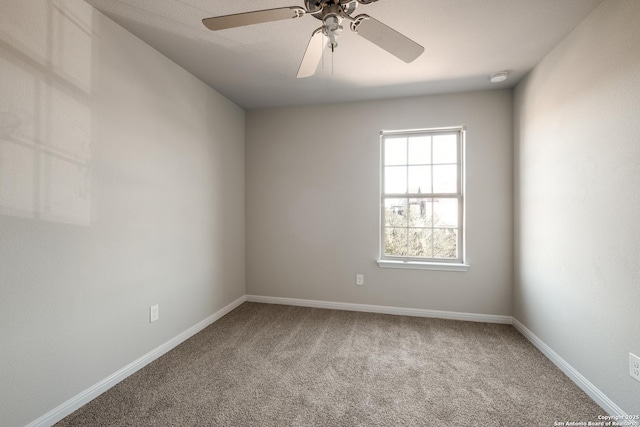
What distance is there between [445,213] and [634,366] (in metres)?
1.92

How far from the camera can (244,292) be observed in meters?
3.72

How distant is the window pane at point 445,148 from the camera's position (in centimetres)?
320

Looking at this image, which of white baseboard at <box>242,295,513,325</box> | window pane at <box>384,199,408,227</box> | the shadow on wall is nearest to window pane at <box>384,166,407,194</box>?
window pane at <box>384,199,408,227</box>

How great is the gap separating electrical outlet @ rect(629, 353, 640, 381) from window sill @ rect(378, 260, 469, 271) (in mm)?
1557

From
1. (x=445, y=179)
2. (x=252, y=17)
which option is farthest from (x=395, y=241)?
(x=252, y=17)

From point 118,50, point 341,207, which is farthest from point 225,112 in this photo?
point 341,207

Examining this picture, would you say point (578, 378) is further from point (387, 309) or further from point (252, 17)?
point (252, 17)

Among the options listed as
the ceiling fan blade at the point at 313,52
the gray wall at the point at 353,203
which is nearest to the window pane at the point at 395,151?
the gray wall at the point at 353,203

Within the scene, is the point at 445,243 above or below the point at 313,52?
below

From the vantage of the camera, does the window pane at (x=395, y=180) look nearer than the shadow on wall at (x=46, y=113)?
No

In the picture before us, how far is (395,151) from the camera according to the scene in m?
3.35

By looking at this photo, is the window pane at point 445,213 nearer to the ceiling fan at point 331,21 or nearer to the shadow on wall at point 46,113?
the ceiling fan at point 331,21

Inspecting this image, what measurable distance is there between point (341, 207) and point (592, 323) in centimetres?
231

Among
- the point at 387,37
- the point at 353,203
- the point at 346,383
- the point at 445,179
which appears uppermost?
the point at 387,37
